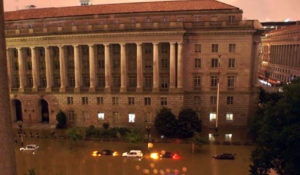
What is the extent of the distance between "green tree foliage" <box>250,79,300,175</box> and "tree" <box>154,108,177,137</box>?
78.3 ft

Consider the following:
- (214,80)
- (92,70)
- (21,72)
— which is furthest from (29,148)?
(214,80)

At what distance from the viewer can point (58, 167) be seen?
4222 centimetres

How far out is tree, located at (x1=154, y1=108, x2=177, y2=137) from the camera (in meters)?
54.1

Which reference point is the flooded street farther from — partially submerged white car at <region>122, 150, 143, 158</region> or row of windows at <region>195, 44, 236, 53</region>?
row of windows at <region>195, 44, 236, 53</region>

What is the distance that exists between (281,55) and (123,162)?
378 feet

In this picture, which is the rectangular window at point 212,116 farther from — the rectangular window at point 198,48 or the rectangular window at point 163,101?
the rectangular window at point 198,48

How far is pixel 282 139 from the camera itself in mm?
28125

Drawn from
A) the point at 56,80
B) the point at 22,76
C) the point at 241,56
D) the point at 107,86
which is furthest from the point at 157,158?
the point at 22,76

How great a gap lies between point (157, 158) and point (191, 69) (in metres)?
25.5

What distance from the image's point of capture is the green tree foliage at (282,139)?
1057 inches

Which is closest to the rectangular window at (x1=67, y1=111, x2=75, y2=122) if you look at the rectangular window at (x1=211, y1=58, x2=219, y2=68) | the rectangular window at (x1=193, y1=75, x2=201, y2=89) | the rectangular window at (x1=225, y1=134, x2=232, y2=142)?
the rectangular window at (x1=193, y1=75, x2=201, y2=89)

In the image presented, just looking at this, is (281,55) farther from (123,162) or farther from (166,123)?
(123,162)

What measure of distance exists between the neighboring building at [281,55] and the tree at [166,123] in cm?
8028

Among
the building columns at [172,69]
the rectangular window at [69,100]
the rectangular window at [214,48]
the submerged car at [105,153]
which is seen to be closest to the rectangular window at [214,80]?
the rectangular window at [214,48]
